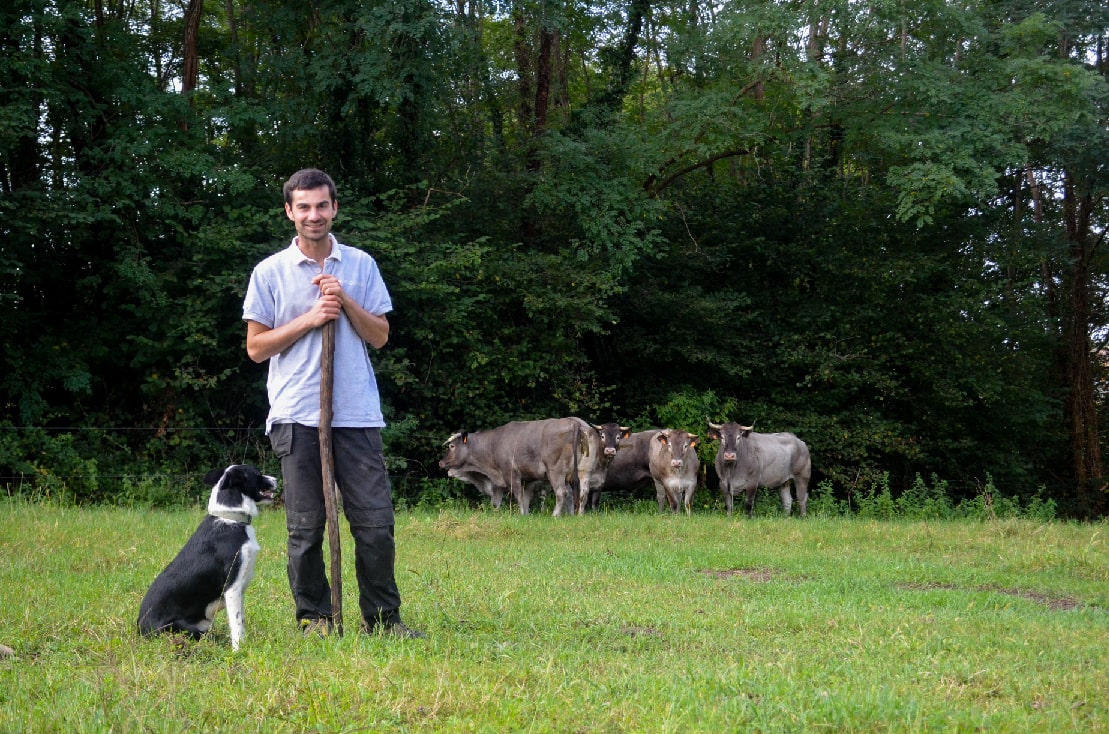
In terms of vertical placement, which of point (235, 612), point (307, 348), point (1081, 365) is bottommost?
point (235, 612)

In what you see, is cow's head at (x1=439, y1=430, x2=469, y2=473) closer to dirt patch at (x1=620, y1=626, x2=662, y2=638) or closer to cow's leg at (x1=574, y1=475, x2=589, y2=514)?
cow's leg at (x1=574, y1=475, x2=589, y2=514)

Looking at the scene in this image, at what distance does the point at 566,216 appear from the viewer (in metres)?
22.2

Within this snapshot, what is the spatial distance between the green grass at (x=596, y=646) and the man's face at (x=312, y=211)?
6.75 ft

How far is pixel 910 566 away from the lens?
31.2ft

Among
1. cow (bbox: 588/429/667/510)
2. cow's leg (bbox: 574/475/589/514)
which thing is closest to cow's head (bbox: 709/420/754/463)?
cow (bbox: 588/429/667/510)

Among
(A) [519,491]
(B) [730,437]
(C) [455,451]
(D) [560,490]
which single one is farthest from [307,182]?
(B) [730,437]

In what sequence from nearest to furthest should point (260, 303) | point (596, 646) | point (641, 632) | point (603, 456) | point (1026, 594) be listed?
point (260, 303) → point (596, 646) → point (641, 632) → point (1026, 594) → point (603, 456)

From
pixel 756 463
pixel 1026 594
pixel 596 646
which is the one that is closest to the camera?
pixel 596 646

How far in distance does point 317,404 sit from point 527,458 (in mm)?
12453

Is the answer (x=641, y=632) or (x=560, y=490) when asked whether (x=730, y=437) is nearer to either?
(x=560, y=490)

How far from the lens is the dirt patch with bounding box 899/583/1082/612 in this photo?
775cm

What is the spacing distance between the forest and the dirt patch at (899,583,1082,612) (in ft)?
36.6

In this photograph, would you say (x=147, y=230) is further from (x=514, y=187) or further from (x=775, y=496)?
(x=775, y=496)

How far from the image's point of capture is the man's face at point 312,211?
5566 mm
